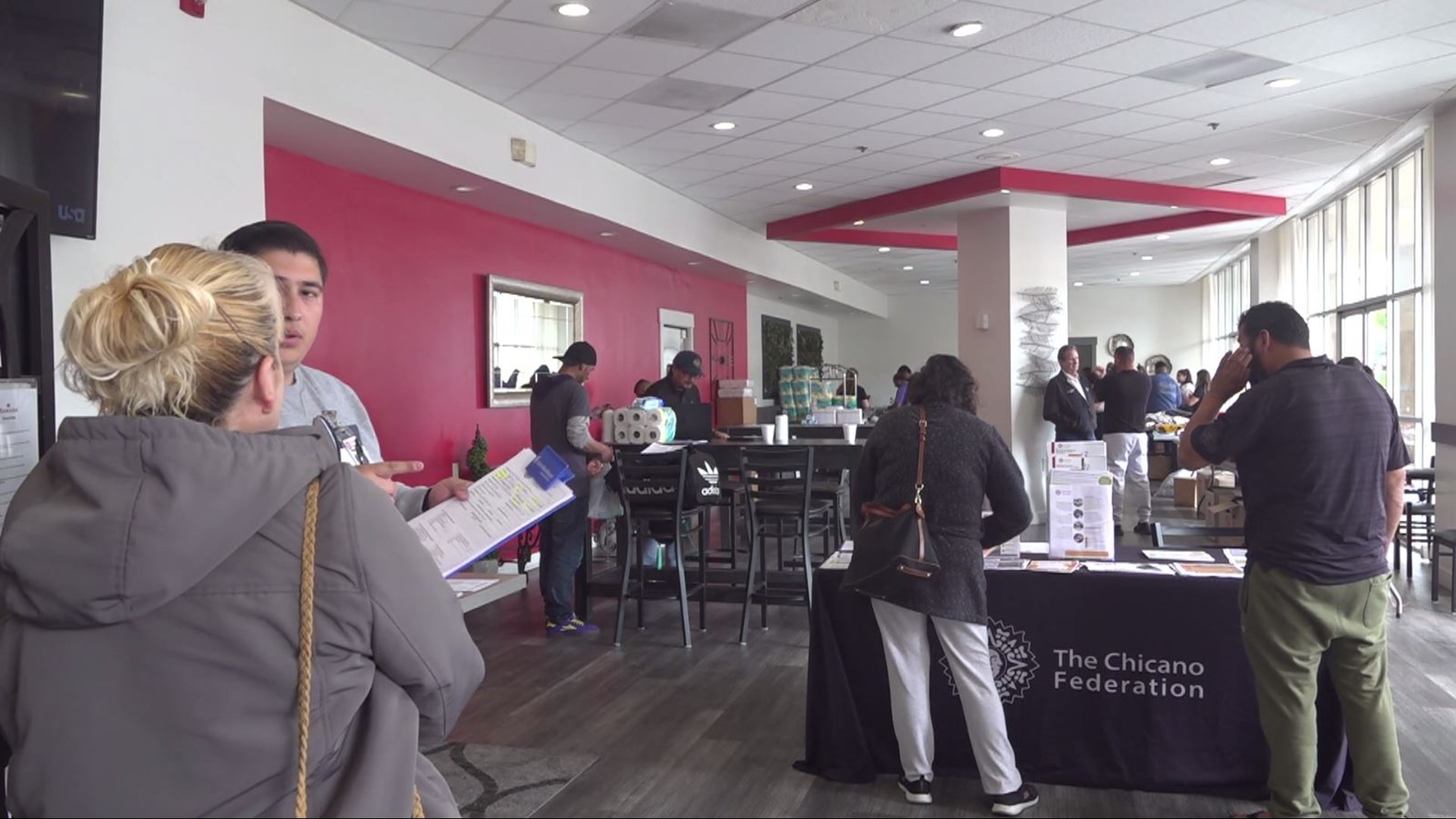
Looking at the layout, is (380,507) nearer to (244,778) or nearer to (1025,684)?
(244,778)

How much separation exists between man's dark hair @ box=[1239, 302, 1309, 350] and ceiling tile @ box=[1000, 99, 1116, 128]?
396 cm

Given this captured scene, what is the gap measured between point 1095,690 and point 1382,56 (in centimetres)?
463

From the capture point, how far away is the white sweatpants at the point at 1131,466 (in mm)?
8711

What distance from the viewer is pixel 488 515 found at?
5.06ft

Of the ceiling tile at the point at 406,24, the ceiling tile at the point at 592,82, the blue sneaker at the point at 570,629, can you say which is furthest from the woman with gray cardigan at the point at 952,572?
the ceiling tile at the point at 592,82

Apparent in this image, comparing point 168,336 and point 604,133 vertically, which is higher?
point 604,133

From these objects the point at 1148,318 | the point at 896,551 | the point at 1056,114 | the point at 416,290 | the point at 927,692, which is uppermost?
the point at 1056,114

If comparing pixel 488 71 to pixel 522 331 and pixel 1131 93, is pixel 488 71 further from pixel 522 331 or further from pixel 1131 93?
pixel 1131 93

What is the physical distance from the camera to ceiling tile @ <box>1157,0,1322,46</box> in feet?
16.0

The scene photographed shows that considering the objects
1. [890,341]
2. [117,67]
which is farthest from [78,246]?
[890,341]

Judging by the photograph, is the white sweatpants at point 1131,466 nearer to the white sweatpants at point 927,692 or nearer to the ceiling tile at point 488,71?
the ceiling tile at point 488,71

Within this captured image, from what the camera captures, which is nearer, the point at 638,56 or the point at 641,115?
the point at 638,56

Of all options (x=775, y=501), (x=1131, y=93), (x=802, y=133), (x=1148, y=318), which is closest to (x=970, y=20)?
(x=1131, y=93)

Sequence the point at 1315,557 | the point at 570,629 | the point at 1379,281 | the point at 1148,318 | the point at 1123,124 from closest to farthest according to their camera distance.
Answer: the point at 1315,557, the point at 570,629, the point at 1123,124, the point at 1379,281, the point at 1148,318
